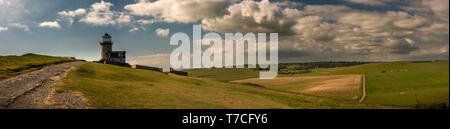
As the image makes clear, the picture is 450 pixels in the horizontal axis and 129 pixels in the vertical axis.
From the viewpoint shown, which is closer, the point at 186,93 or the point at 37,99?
the point at 37,99

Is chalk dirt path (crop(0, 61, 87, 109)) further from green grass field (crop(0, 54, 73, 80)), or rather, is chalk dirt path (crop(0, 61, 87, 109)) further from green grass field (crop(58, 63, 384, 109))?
green grass field (crop(0, 54, 73, 80))

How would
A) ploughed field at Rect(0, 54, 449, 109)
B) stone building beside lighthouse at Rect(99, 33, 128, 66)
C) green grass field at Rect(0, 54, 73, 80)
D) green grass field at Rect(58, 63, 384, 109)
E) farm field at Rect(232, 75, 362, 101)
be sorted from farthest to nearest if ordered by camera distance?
1. stone building beside lighthouse at Rect(99, 33, 128, 66)
2. farm field at Rect(232, 75, 362, 101)
3. green grass field at Rect(0, 54, 73, 80)
4. ploughed field at Rect(0, 54, 449, 109)
5. green grass field at Rect(58, 63, 384, 109)

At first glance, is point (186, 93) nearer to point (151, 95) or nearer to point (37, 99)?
point (151, 95)

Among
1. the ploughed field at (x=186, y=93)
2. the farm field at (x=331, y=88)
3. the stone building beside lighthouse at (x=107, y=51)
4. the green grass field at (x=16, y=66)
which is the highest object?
the stone building beside lighthouse at (x=107, y=51)

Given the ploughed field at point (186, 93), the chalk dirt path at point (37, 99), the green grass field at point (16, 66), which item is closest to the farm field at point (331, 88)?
the ploughed field at point (186, 93)

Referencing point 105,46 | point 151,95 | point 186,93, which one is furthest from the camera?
point 105,46

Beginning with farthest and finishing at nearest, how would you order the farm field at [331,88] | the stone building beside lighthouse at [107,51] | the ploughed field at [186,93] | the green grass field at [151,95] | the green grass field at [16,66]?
the stone building beside lighthouse at [107,51]
the farm field at [331,88]
the green grass field at [16,66]
the ploughed field at [186,93]
the green grass field at [151,95]

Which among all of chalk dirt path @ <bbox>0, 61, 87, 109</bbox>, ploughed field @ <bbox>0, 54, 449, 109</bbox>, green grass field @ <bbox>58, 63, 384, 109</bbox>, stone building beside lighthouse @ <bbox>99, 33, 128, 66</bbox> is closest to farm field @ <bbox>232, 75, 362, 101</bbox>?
ploughed field @ <bbox>0, 54, 449, 109</bbox>

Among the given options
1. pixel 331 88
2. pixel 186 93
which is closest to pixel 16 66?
pixel 186 93

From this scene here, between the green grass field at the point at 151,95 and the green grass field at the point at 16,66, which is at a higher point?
the green grass field at the point at 16,66

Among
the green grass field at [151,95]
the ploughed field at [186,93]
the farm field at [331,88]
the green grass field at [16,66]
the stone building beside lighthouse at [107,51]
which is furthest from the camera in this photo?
the stone building beside lighthouse at [107,51]

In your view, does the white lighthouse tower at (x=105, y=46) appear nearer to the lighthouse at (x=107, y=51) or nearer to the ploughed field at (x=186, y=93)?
the lighthouse at (x=107, y=51)
